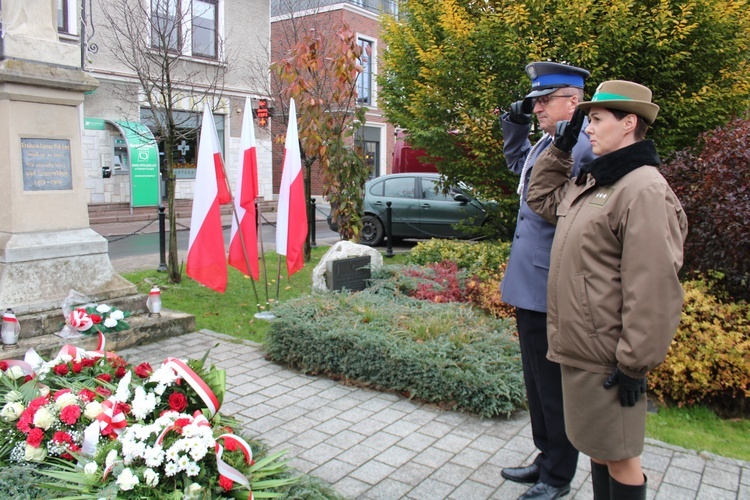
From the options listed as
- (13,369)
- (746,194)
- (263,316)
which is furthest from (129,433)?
(746,194)

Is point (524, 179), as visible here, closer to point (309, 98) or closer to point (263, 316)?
point (263, 316)

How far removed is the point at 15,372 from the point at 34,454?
0.84 m

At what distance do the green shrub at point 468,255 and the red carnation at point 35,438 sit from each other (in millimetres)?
5311

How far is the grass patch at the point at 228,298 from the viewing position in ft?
21.6

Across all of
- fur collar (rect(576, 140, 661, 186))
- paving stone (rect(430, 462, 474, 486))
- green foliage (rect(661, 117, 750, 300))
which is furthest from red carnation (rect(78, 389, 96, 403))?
green foliage (rect(661, 117, 750, 300))

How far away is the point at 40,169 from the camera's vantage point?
5652mm

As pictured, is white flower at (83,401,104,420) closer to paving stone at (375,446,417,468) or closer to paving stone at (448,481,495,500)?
paving stone at (375,446,417,468)

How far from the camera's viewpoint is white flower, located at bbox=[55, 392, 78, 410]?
9.62 ft

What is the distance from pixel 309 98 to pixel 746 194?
571 centimetres

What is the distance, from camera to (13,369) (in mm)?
3453

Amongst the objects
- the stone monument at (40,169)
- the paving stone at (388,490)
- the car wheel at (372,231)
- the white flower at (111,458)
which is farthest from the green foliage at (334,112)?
the white flower at (111,458)

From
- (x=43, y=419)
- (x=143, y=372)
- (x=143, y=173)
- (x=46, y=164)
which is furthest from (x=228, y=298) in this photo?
(x=143, y=173)

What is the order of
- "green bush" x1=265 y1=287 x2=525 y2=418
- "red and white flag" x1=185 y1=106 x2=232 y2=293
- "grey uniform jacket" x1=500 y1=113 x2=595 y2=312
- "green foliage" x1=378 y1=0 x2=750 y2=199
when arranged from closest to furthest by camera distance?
"grey uniform jacket" x1=500 y1=113 x2=595 y2=312 → "green bush" x1=265 y1=287 x2=525 y2=418 → "red and white flag" x1=185 y1=106 x2=232 y2=293 → "green foliage" x1=378 y1=0 x2=750 y2=199

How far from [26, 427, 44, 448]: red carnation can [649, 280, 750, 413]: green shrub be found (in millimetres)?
3868
